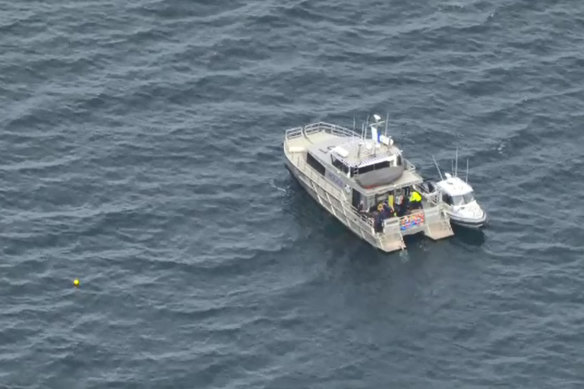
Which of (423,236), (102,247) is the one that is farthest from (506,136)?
(102,247)

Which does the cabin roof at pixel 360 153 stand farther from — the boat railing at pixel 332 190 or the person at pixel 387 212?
the person at pixel 387 212

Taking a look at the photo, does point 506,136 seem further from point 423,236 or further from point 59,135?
point 59,135

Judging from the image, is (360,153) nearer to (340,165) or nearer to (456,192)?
(340,165)

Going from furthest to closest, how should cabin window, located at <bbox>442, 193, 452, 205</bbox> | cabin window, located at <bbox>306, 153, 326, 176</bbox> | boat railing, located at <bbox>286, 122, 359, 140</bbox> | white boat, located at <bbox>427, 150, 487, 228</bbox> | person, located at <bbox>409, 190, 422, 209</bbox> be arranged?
boat railing, located at <bbox>286, 122, 359, 140</bbox>, cabin window, located at <bbox>306, 153, 326, 176</bbox>, cabin window, located at <bbox>442, 193, 452, 205</bbox>, person, located at <bbox>409, 190, 422, 209</bbox>, white boat, located at <bbox>427, 150, 487, 228</bbox>

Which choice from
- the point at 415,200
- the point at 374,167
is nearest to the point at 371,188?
the point at 374,167

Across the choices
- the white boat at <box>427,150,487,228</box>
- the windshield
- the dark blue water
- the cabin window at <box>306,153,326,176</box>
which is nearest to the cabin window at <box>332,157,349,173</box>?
the cabin window at <box>306,153,326,176</box>

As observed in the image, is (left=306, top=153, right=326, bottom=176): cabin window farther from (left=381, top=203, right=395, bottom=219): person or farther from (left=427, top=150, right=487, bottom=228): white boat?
(left=427, top=150, right=487, bottom=228): white boat
